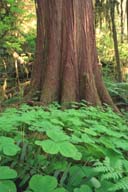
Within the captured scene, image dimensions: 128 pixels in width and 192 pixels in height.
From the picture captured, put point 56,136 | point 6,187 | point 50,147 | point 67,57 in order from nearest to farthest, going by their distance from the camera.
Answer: point 6,187 < point 50,147 < point 56,136 < point 67,57

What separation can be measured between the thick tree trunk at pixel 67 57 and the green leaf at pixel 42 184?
4.02m

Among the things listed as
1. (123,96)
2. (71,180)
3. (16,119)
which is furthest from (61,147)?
(123,96)

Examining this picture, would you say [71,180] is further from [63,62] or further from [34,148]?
[63,62]

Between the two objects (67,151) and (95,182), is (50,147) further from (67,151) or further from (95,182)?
Answer: (95,182)

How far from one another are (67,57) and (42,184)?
14.8 feet

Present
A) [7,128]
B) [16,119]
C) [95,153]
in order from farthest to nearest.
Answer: [16,119] → [7,128] → [95,153]

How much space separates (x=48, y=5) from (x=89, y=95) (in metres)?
1.97

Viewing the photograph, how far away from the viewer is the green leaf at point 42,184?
1.66 meters

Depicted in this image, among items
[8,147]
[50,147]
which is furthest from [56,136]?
[8,147]

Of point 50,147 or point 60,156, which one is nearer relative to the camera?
point 50,147

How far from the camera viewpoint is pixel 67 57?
6.03m

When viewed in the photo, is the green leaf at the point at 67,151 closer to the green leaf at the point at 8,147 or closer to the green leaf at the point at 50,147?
the green leaf at the point at 50,147

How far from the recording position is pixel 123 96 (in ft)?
24.8

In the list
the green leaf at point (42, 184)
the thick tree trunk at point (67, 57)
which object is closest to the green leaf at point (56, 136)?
the green leaf at point (42, 184)
